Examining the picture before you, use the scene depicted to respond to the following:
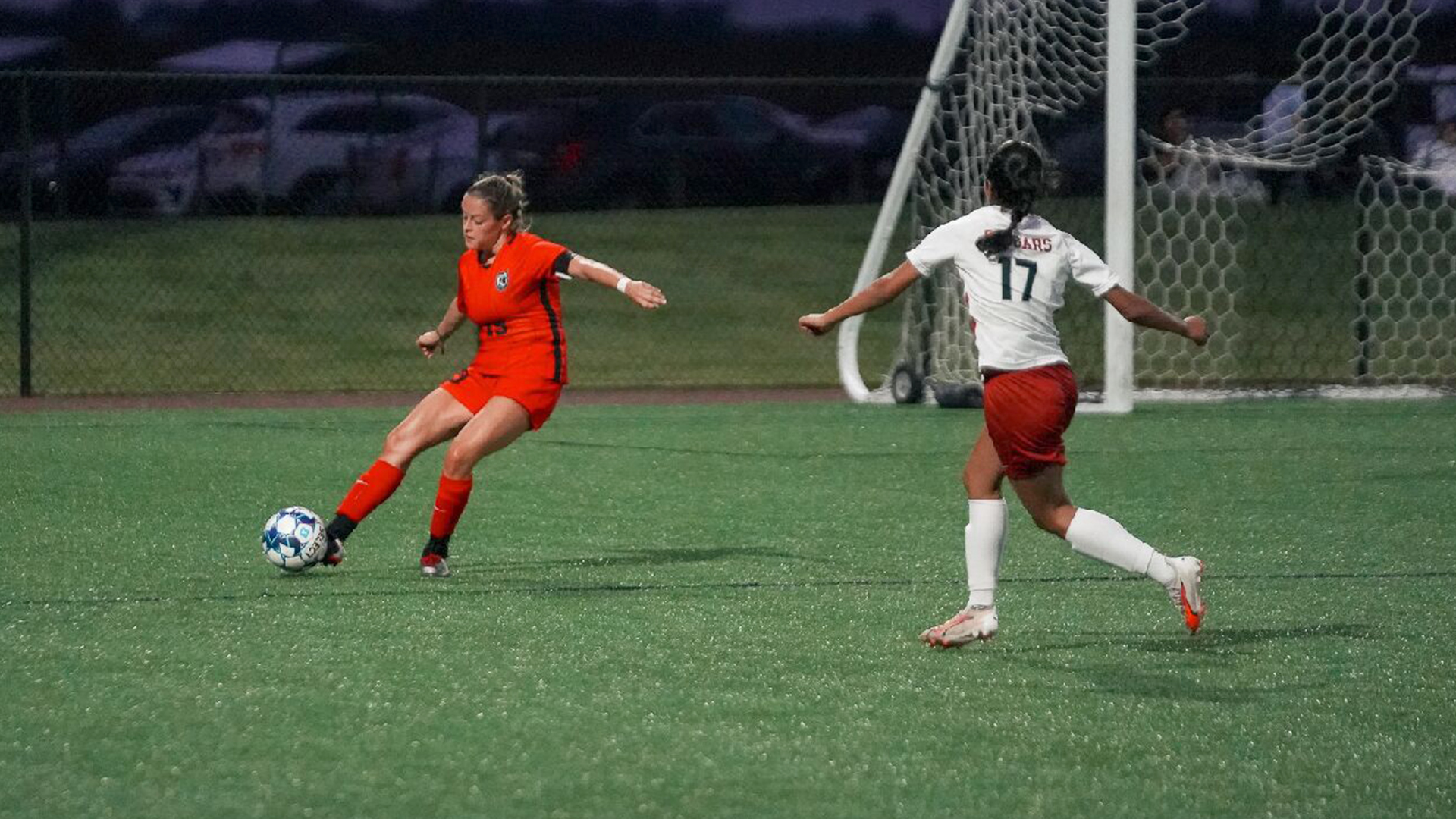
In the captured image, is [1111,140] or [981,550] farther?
[1111,140]

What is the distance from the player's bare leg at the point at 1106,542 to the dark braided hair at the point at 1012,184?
2.23 ft

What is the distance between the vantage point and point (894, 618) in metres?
6.67

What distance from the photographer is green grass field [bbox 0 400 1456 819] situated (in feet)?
14.9

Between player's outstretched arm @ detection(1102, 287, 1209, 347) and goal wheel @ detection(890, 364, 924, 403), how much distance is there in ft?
26.2

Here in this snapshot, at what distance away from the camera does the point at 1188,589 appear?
6.15 m

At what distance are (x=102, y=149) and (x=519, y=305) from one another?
50.3ft

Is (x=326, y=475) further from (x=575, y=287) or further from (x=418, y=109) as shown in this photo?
(x=418, y=109)

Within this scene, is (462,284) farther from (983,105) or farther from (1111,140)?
(983,105)

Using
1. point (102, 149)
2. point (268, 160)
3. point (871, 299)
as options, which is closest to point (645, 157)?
point (268, 160)

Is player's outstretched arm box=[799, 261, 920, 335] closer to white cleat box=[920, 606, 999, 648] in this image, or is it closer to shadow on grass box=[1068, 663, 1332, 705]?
white cleat box=[920, 606, 999, 648]

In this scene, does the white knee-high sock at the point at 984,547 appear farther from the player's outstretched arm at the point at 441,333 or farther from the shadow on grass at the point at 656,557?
the player's outstretched arm at the point at 441,333

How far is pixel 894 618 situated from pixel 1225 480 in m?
4.10

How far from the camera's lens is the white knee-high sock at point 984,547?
6.12 metres

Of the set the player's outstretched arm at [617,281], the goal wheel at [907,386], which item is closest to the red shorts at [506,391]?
the player's outstretched arm at [617,281]
